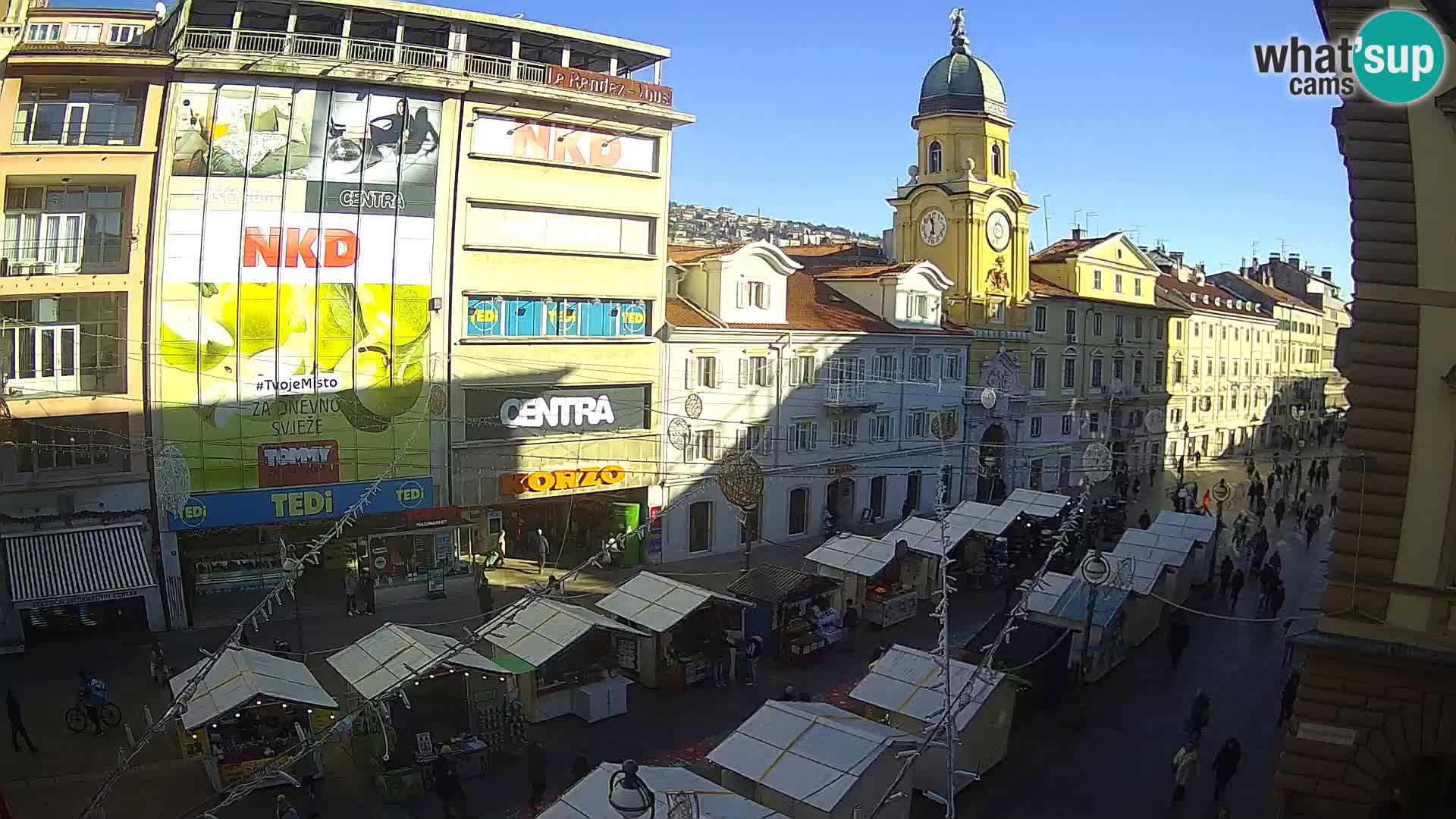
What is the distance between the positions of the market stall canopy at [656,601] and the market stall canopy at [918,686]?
185 inches

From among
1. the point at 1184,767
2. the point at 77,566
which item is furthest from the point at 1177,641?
the point at 77,566

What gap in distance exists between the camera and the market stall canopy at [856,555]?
27828 millimetres

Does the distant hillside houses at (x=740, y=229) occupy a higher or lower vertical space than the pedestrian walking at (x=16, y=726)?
higher

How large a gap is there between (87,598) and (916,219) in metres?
37.2

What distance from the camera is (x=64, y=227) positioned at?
26594 millimetres

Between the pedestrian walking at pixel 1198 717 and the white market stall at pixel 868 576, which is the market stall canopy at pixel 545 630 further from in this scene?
the pedestrian walking at pixel 1198 717

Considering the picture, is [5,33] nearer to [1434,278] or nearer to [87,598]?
[87,598]

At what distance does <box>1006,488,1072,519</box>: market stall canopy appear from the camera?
107ft

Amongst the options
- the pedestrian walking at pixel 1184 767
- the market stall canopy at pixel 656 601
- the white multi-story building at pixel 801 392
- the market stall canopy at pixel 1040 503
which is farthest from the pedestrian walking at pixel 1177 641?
the white multi-story building at pixel 801 392

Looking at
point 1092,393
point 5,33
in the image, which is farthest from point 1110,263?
point 5,33

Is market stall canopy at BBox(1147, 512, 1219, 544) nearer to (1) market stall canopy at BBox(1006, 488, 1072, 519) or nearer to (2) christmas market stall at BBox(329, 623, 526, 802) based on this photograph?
(1) market stall canopy at BBox(1006, 488, 1072, 519)

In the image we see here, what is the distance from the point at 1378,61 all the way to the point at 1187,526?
19.0 meters

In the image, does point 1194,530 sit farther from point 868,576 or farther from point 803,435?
point 803,435

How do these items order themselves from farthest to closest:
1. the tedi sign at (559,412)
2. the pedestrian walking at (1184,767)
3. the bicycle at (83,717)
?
the tedi sign at (559,412)
the bicycle at (83,717)
the pedestrian walking at (1184,767)
